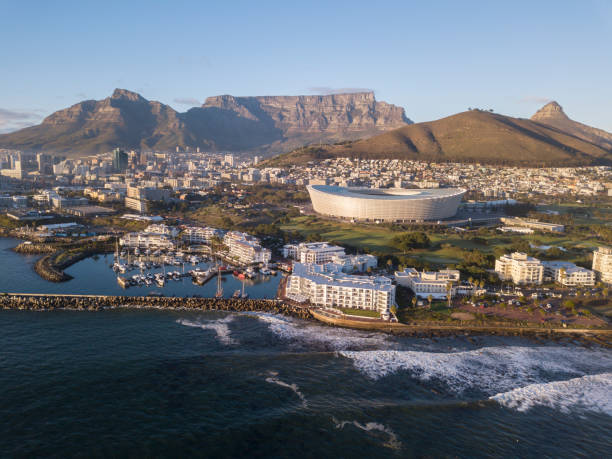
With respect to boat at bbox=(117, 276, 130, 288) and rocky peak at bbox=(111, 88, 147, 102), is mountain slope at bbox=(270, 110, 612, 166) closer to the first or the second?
boat at bbox=(117, 276, 130, 288)

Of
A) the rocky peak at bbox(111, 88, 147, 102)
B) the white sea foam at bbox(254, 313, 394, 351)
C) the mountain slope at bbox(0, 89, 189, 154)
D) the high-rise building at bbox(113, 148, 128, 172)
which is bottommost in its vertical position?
the white sea foam at bbox(254, 313, 394, 351)

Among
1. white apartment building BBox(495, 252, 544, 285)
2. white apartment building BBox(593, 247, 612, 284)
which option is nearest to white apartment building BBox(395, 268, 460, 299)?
white apartment building BBox(495, 252, 544, 285)

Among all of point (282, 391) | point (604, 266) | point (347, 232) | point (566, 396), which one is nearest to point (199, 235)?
point (347, 232)

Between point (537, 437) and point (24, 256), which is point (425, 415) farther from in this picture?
point (24, 256)

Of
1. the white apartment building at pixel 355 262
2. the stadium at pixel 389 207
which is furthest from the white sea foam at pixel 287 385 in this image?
the stadium at pixel 389 207

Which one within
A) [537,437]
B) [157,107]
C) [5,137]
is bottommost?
[537,437]

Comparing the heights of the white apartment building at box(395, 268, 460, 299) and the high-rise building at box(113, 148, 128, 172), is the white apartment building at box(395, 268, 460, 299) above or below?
below

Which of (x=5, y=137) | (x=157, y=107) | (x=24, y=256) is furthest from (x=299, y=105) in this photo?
(x=24, y=256)
